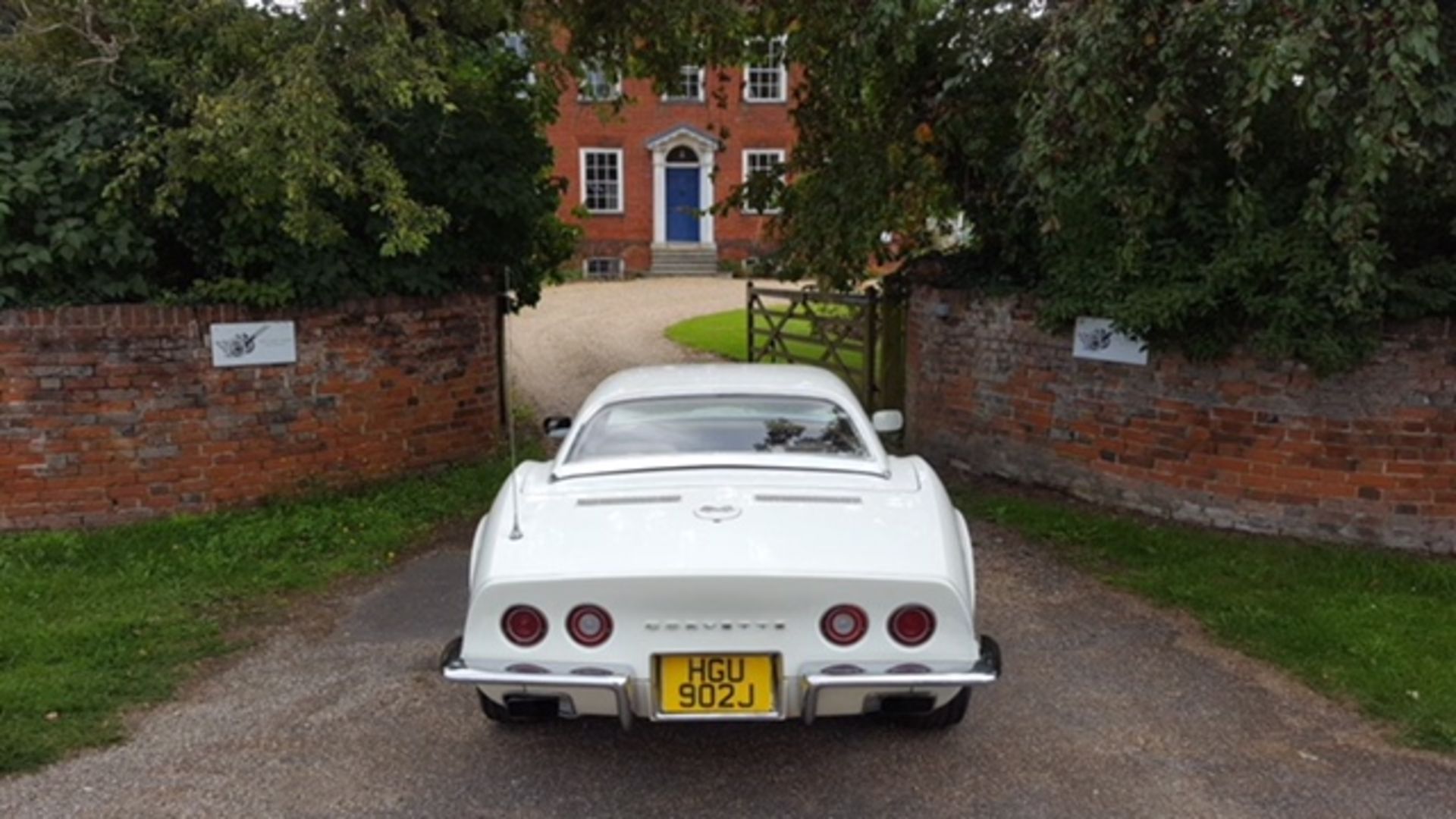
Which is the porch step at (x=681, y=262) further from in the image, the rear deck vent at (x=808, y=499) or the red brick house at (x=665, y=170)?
the rear deck vent at (x=808, y=499)

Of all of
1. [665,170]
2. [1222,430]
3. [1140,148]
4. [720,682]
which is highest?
[665,170]

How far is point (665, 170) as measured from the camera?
30047 millimetres

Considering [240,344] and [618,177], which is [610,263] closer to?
[618,177]

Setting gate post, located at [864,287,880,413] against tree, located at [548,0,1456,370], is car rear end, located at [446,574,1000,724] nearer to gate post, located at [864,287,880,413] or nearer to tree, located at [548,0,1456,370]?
tree, located at [548,0,1456,370]

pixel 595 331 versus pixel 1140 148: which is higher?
pixel 1140 148

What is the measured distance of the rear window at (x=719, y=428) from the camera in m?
4.43

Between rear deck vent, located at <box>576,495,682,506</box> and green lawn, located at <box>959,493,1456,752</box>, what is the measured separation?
3.01 m

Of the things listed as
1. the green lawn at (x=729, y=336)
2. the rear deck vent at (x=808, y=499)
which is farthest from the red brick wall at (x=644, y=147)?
the rear deck vent at (x=808, y=499)

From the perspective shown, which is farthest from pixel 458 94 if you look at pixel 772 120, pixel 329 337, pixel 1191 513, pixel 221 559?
pixel 772 120

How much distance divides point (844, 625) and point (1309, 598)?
360cm

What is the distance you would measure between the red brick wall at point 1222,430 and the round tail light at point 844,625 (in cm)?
451

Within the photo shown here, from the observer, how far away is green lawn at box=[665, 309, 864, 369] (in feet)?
42.1

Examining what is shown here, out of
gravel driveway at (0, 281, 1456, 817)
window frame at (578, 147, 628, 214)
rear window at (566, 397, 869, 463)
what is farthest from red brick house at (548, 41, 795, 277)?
gravel driveway at (0, 281, 1456, 817)

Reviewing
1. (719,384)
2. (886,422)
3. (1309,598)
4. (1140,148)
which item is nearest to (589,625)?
(719,384)
